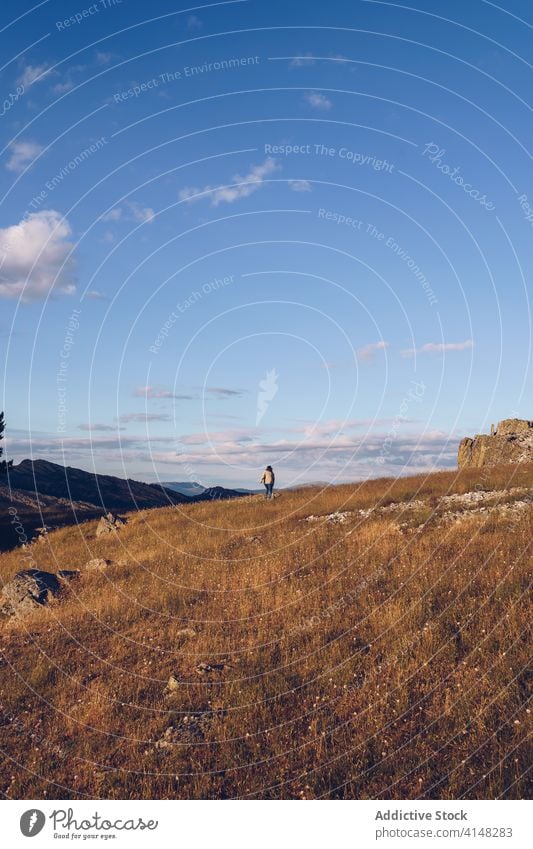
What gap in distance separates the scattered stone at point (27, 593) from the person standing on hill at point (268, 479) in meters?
15.4

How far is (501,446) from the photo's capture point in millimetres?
48594

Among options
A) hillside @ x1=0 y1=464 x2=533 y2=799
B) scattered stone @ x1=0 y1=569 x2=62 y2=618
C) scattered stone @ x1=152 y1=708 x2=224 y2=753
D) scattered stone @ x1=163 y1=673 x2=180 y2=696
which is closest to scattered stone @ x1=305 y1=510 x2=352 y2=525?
hillside @ x1=0 y1=464 x2=533 y2=799

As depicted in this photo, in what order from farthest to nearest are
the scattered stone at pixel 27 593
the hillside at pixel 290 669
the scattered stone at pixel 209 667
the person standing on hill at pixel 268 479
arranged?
the person standing on hill at pixel 268 479 < the scattered stone at pixel 27 593 < the scattered stone at pixel 209 667 < the hillside at pixel 290 669

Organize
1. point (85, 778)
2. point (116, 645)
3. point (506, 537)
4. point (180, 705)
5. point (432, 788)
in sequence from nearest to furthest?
point (432, 788) → point (85, 778) → point (180, 705) → point (116, 645) → point (506, 537)

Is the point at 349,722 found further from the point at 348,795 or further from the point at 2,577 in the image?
the point at 2,577

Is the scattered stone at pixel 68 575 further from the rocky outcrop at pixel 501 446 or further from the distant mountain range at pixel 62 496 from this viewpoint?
the rocky outcrop at pixel 501 446

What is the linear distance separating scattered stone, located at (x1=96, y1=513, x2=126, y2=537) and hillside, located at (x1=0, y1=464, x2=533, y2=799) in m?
8.02

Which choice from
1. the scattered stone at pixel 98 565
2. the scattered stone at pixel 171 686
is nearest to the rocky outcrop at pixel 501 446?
the scattered stone at pixel 98 565

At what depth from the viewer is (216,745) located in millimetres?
9977

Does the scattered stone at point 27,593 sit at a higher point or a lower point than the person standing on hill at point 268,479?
lower

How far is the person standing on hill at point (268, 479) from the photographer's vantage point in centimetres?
3462

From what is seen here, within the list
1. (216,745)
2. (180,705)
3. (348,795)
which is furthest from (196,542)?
(348,795)

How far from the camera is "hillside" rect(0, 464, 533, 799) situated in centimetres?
902

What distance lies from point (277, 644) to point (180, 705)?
116 inches
